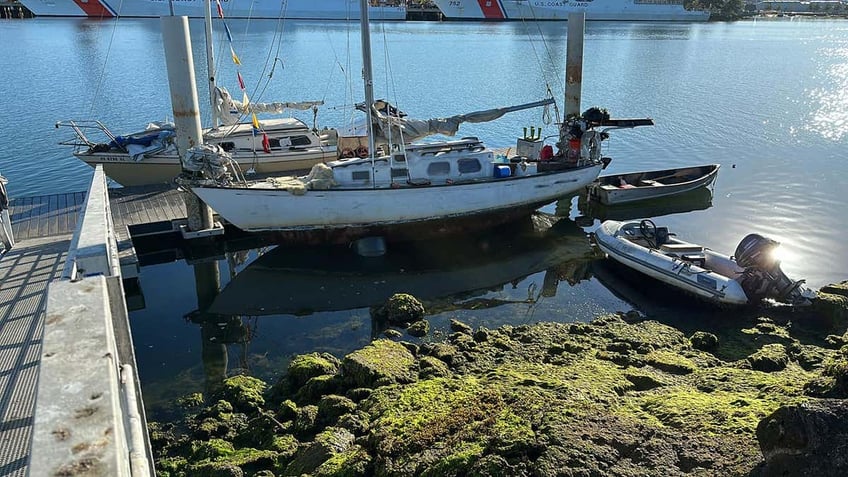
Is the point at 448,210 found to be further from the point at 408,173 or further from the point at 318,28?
the point at 318,28

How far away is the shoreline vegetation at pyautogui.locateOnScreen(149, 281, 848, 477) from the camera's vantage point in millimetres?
6031

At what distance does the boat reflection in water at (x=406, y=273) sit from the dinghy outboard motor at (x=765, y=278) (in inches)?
172

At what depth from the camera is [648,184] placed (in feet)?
76.0

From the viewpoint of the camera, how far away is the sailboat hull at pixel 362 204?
1659cm

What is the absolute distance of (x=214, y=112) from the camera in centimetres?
2258

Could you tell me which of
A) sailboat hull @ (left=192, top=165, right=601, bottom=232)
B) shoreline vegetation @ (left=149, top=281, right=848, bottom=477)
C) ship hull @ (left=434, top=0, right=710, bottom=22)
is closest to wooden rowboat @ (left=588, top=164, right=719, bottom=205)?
sailboat hull @ (left=192, top=165, right=601, bottom=232)

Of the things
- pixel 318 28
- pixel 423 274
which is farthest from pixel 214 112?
pixel 318 28

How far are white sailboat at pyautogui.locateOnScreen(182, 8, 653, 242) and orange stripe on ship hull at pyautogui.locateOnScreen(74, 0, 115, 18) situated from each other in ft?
324

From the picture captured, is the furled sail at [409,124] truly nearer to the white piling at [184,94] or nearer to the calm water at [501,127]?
the calm water at [501,127]

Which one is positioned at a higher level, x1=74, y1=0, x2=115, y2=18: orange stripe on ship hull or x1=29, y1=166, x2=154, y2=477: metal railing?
x1=74, y1=0, x2=115, y2=18: orange stripe on ship hull

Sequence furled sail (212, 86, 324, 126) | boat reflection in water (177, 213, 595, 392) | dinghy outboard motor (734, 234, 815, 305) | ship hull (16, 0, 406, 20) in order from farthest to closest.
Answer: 1. ship hull (16, 0, 406, 20)
2. furled sail (212, 86, 324, 126)
3. dinghy outboard motor (734, 234, 815, 305)
4. boat reflection in water (177, 213, 595, 392)

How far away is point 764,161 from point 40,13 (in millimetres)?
109652

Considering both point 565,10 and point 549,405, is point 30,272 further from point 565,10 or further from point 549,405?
point 565,10

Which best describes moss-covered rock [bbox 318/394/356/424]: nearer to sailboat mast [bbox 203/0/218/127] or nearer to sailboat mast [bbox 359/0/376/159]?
sailboat mast [bbox 359/0/376/159]
